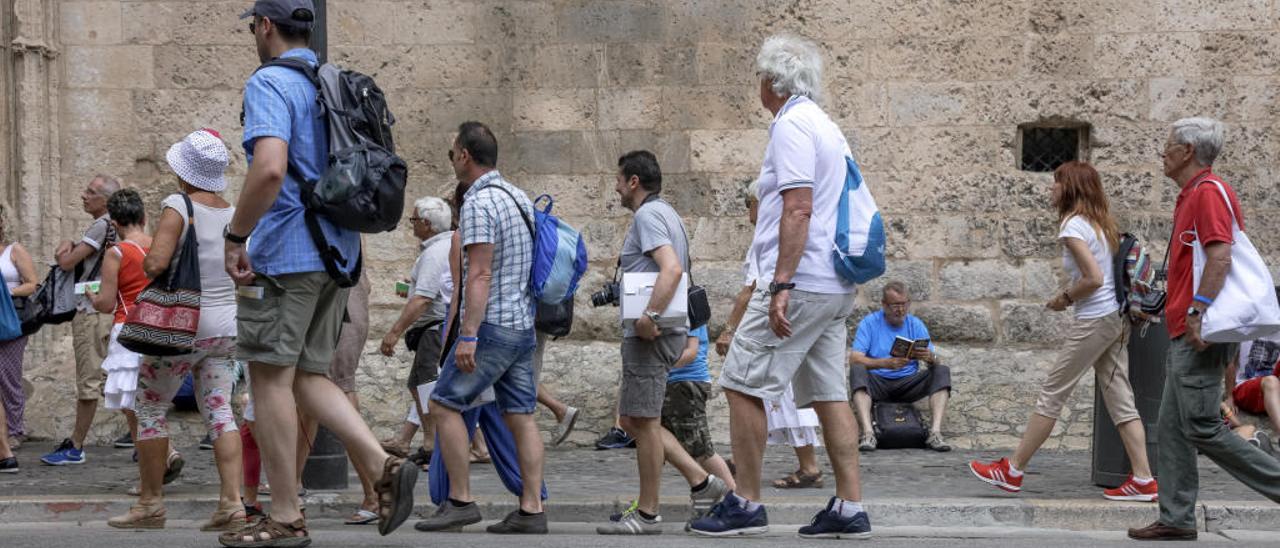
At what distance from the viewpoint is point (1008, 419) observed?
10.9 meters

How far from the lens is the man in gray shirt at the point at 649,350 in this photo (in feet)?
23.0

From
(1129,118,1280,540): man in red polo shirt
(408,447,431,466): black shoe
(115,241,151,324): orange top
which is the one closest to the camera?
(1129,118,1280,540): man in red polo shirt

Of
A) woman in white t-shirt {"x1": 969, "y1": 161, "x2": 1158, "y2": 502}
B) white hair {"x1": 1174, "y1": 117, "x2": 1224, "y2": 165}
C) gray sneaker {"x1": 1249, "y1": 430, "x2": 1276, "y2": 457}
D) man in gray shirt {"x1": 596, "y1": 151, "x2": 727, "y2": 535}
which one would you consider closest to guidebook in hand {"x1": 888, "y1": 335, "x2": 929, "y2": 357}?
gray sneaker {"x1": 1249, "y1": 430, "x2": 1276, "y2": 457}

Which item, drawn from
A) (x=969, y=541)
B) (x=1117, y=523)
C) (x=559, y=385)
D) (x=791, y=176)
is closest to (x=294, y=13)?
(x=791, y=176)

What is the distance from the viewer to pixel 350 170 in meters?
5.71

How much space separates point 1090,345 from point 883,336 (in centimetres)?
268

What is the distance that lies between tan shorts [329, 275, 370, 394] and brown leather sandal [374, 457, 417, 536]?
2.74 meters

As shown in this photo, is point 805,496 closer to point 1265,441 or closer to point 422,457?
point 422,457

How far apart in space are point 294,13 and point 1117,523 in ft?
14.1

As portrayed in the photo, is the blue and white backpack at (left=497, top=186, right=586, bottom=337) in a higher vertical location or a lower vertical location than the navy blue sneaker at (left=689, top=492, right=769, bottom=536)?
higher

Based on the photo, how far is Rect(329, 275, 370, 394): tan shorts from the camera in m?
8.47

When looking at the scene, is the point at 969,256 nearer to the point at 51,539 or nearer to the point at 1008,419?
the point at 1008,419

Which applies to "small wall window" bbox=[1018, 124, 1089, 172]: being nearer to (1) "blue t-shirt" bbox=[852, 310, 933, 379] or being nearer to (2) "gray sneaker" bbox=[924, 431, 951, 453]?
(1) "blue t-shirt" bbox=[852, 310, 933, 379]

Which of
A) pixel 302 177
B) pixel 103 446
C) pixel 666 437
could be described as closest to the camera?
pixel 302 177
